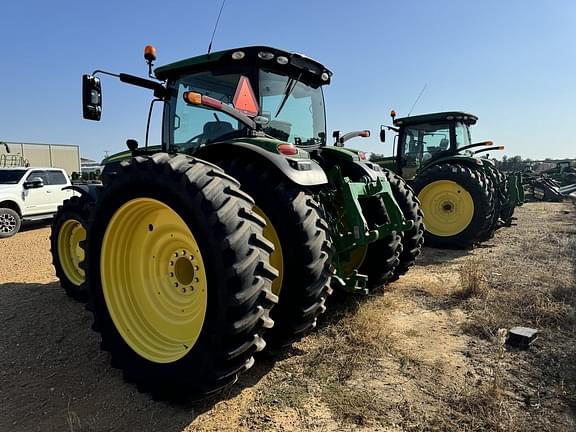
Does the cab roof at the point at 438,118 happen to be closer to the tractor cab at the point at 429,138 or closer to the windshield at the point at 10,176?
the tractor cab at the point at 429,138

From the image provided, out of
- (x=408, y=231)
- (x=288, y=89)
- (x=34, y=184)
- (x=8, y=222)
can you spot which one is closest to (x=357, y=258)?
(x=408, y=231)

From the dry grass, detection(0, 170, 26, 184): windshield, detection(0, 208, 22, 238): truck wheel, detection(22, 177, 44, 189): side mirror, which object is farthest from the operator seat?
detection(0, 170, 26, 184): windshield

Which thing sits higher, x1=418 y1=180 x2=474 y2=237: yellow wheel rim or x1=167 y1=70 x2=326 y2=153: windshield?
x1=167 y1=70 x2=326 y2=153: windshield

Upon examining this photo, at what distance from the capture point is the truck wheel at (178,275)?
2.30 metres

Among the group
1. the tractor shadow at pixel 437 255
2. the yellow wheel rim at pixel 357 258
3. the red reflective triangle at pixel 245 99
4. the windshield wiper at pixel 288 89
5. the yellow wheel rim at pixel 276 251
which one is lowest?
the tractor shadow at pixel 437 255

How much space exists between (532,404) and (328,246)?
5.26ft

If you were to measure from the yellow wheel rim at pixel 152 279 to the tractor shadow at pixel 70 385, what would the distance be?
0.36m

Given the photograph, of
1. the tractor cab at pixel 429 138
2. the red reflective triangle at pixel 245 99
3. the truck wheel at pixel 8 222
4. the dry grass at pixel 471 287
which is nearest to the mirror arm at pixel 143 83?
the red reflective triangle at pixel 245 99

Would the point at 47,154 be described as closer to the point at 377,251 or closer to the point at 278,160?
the point at 377,251

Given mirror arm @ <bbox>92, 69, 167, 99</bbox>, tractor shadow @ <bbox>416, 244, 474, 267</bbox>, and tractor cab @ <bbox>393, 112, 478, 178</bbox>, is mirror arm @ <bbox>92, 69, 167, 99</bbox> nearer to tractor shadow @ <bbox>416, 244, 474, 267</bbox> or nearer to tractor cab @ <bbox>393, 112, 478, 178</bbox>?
tractor shadow @ <bbox>416, 244, 474, 267</bbox>

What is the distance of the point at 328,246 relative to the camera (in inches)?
118

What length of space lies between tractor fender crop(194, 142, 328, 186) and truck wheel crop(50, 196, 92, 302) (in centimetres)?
234

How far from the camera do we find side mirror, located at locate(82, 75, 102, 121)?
382cm

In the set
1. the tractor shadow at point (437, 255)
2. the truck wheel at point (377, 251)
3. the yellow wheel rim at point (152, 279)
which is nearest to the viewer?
the yellow wheel rim at point (152, 279)
